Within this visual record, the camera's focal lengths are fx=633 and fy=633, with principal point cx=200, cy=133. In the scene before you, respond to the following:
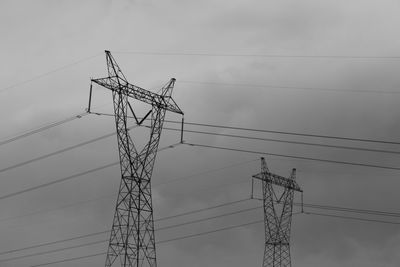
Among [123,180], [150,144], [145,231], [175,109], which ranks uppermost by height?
[175,109]

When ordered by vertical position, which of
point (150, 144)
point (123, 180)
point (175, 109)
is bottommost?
point (123, 180)

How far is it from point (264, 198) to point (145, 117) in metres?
23.7

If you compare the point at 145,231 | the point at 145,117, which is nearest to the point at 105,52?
the point at 145,117

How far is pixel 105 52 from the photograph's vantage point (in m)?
47.1

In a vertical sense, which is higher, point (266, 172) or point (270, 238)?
point (266, 172)

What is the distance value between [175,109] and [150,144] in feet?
11.6

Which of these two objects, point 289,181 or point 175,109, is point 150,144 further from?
point 289,181

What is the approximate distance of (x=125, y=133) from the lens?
4666cm

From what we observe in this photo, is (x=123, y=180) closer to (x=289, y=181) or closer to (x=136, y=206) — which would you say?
(x=136, y=206)

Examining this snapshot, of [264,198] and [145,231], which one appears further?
[264,198]

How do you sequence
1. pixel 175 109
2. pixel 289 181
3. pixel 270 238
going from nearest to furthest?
1. pixel 175 109
2. pixel 270 238
3. pixel 289 181

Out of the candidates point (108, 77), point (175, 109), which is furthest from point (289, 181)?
point (108, 77)

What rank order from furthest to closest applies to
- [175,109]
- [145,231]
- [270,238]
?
[270,238], [175,109], [145,231]

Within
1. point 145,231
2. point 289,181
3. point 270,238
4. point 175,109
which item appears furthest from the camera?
point 289,181
